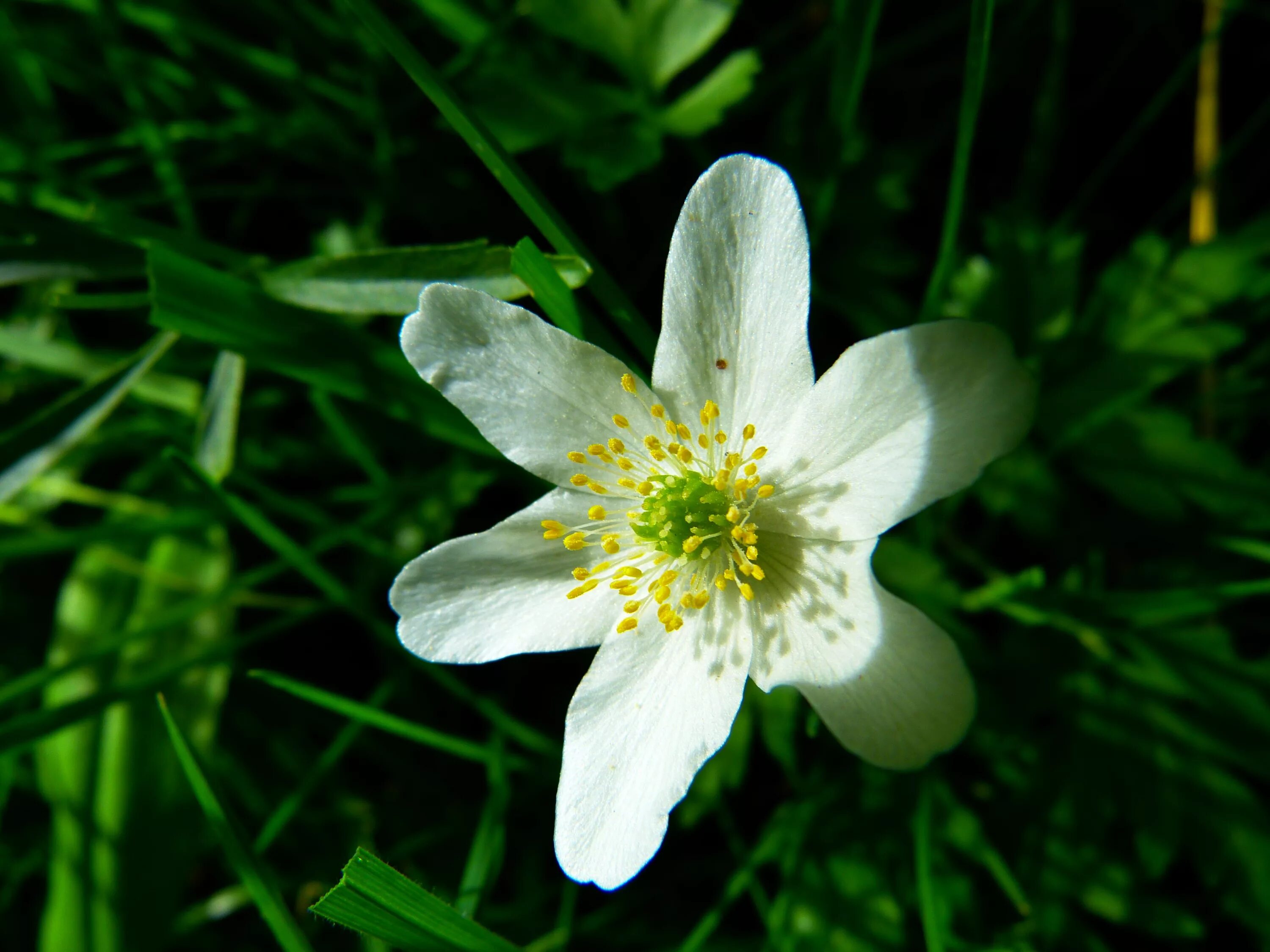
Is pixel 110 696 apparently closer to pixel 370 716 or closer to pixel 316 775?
pixel 316 775

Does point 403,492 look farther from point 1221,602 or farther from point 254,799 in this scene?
point 1221,602

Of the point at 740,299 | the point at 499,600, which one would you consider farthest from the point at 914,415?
the point at 499,600

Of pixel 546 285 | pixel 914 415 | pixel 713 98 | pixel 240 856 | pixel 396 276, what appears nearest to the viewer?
pixel 914 415

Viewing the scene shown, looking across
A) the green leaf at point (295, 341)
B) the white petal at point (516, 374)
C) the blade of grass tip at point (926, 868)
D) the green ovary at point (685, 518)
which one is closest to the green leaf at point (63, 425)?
the green leaf at point (295, 341)

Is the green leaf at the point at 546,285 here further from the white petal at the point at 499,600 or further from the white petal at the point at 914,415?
the white petal at the point at 914,415

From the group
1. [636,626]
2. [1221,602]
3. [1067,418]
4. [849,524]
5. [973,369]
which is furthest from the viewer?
[1067,418]

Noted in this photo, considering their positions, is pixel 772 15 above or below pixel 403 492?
above

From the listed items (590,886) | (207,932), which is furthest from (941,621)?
(207,932)
